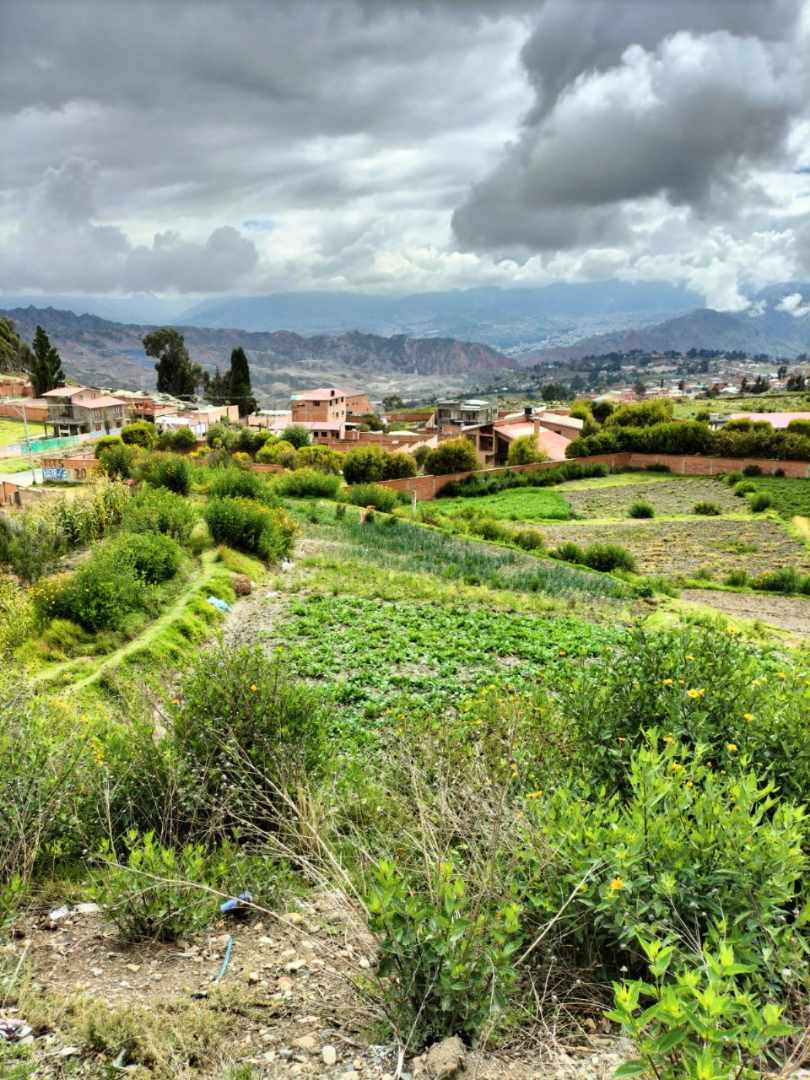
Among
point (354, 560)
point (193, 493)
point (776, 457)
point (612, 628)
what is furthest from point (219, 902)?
point (776, 457)

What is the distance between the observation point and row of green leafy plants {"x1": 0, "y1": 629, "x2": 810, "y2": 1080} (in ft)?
9.78

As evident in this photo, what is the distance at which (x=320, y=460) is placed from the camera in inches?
1829

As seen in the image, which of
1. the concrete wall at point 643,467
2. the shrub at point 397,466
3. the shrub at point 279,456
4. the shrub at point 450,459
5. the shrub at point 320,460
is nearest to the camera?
the shrub at point 279,456

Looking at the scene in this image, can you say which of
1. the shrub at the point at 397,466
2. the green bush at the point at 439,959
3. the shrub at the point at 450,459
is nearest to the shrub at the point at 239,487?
the green bush at the point at 439,959

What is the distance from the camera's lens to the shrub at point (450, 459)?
51156 mm

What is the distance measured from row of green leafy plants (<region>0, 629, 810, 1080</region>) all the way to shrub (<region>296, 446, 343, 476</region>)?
38.8 meters

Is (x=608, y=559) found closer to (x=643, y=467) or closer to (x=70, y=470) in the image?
(x=70, y=470)

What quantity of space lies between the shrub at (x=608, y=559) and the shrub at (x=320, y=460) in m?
21.1

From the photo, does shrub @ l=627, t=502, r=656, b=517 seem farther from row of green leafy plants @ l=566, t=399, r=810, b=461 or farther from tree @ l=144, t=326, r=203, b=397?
tree @ l=144, t=326, r=203, b=397

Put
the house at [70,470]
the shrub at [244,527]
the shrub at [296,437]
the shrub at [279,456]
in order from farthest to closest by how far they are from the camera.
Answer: the shrub at [296,437] < the shrub at [279,456] < the house at [70,470] < the shrub at [244,527]

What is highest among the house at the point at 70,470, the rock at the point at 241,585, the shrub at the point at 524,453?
the house at the point at 70,470

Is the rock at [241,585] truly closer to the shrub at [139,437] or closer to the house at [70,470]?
the house at [70,470]

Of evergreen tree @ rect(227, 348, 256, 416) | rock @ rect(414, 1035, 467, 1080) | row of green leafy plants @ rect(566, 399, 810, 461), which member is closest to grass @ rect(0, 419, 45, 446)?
evergreen tree @ rect(227, 348, 256, 416)

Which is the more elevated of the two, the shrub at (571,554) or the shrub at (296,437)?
the shrub at (296,437)
